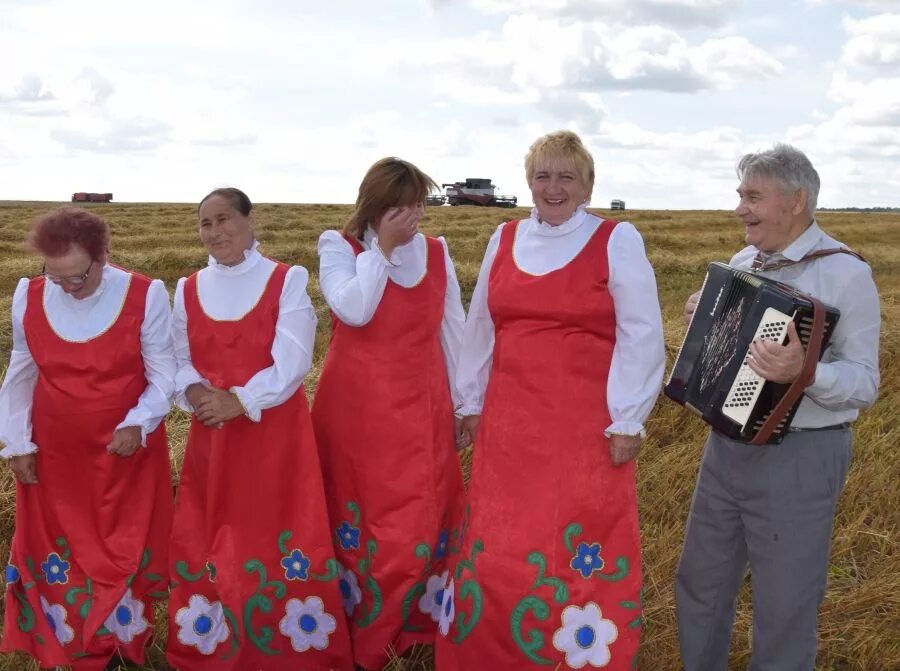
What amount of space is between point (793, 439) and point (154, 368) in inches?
96.6

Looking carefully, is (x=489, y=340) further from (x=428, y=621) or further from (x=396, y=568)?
(x=428, y=621)

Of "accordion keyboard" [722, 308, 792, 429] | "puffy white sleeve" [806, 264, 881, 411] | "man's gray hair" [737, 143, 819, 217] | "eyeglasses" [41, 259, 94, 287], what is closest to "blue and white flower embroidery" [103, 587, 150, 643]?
"eyeglasses" [41, 259, 94, 287]

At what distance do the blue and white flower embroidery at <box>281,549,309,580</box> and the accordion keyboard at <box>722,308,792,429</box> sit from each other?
1.81 meters

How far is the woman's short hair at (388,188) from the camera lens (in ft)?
12.1

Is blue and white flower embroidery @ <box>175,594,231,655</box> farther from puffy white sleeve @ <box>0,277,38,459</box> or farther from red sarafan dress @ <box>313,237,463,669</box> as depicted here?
puffy white sleeve @ <box>0,277,38,459</box>

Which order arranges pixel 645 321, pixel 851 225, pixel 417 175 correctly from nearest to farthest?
pixel 645 321
pixel 417 175
pixel 851 225

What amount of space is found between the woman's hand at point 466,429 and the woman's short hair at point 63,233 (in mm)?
1643

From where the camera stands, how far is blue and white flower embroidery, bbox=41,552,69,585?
3.81 metres

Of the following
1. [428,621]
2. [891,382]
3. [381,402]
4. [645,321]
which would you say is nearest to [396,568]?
[428,621]

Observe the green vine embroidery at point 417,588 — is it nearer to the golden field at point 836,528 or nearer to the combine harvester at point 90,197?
the golden field at point 836,528

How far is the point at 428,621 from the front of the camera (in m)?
3.99

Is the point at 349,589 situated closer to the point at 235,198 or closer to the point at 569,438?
the point at 569,438

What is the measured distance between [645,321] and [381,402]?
1.18 m

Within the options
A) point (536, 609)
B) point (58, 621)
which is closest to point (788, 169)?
point (536, 609)
